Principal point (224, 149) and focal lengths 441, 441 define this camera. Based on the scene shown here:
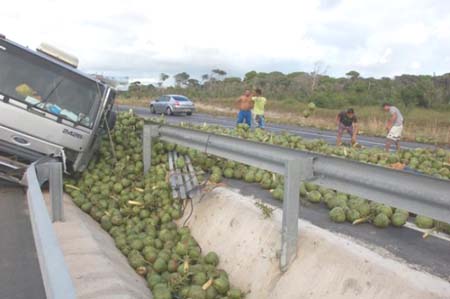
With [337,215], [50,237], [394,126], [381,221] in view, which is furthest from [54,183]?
[394,126]

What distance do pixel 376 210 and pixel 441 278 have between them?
1.64m

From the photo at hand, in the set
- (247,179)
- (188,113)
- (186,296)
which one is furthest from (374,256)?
(188,113)

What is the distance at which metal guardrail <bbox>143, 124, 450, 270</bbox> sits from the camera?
347 cm

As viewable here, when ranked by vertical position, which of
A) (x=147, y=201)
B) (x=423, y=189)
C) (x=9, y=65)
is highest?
(x=9, y=65)

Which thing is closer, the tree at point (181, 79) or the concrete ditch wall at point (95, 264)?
the concrete ditch wall at point (95, 264)

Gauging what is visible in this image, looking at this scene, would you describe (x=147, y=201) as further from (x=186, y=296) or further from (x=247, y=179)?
(x=186, y=296)

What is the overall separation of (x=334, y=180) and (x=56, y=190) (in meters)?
3.69

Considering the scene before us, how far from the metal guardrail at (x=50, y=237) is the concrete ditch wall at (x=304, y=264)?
1994 mm

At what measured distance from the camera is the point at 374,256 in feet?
13.7

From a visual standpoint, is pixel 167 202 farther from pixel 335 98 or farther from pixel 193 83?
pixel 193 83

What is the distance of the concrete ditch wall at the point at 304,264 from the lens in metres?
3.73

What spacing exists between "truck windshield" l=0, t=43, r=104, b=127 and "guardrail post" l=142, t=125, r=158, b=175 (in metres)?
1.02

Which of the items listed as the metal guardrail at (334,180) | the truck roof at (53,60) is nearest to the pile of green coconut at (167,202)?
the metal guardrail at (334,180)

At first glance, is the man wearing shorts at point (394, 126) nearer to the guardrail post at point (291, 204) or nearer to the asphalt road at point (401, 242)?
the asphalt road at point (401, 242)
